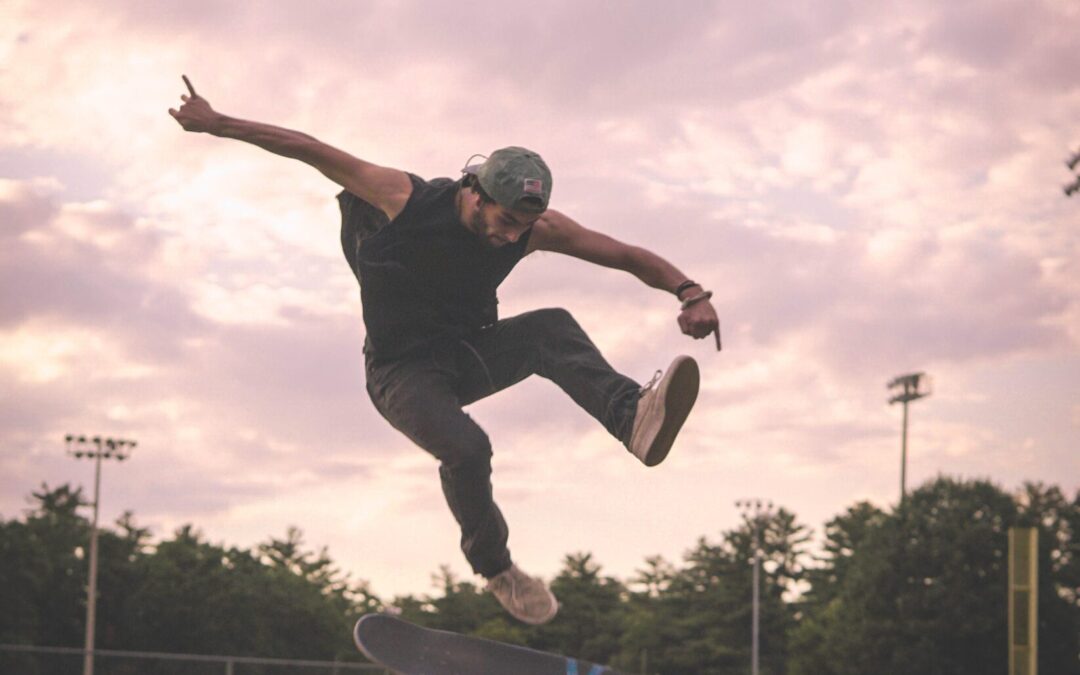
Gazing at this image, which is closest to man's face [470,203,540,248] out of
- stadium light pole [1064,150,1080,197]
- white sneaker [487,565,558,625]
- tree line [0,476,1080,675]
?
white sneaker [487,565,558,625]

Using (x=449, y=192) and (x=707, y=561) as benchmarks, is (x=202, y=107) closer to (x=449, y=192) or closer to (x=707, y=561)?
(x=449, y=192)

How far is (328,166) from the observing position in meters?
5.18

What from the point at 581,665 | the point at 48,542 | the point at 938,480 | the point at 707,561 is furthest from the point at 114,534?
the point at 581,665

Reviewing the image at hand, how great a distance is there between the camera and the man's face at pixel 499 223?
5.22 m

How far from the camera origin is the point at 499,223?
527 cm

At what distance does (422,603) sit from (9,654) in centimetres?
4309

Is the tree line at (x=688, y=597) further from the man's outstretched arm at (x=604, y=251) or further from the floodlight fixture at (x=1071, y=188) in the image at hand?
the man's outstretched arm at (x=604, y=251)

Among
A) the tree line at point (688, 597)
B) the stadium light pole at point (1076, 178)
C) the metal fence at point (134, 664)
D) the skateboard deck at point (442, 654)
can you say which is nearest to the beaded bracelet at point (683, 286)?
the skateboard deck at point (442, 654)

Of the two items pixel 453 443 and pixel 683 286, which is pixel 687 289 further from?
pixel 453 443

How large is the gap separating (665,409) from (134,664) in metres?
15.6

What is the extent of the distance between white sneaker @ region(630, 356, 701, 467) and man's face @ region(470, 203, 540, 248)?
0.85 metres

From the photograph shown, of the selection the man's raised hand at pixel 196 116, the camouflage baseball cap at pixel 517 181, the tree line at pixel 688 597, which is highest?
the man's raised hand at pixel 196 116

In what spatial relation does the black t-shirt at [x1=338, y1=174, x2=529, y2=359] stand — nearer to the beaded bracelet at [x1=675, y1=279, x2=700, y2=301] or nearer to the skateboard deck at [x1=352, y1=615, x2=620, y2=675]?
the beaded bracelet at [x1=675, y1=279, x2=700, y2=301]

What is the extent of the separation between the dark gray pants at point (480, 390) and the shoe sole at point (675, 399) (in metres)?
0.16
